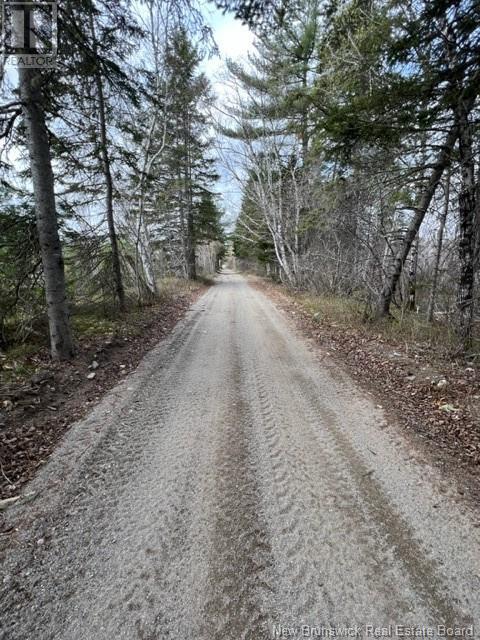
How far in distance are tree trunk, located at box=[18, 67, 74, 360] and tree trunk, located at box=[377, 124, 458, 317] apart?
6.04 m

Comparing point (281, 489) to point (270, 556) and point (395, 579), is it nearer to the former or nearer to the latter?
point (270, 556)

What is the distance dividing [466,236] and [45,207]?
→ 6307 millimetres

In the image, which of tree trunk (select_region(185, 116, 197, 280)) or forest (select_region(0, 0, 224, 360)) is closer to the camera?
forest (select_region(0, 0, 224, 360))

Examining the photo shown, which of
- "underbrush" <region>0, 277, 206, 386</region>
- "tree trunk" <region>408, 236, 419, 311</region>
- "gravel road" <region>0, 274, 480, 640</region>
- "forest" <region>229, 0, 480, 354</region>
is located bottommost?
"gravel road" <region>0, 274, 480, 640</region>

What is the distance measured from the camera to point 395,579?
159 centimetres

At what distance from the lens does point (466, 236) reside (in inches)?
175

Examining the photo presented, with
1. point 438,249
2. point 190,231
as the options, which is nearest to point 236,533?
point 438,249

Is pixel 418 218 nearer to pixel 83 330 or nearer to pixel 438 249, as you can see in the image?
pixel 438 249

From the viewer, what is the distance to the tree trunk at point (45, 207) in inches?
149

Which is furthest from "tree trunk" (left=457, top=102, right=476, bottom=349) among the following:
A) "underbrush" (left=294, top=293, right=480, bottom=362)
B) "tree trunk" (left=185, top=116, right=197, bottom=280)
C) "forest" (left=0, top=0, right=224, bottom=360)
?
"tree trunk" (left=185, top=116, right=197, bottom=280)

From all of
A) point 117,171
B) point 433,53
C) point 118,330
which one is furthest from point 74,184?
point 433,53

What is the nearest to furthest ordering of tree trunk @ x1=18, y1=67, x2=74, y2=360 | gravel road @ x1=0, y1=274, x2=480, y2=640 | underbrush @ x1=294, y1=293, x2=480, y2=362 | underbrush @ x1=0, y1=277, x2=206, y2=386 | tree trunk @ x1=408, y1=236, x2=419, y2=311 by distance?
gravel road @ x1=0, y1=274, x2=480, y2=640 < tree trunk @ x1=18, y1=67, x2=74, y2=360 < underbrush @ x1=0, y1=277, x2=206, y2=386 < underbrush @ x1=294, y1=293, x2=480, y2=362 < tree trunk @ x1=408, y1=236, x2=419, y2=311

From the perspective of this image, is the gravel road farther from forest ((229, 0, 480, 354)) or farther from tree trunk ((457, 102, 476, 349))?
forest ((229, 0, 480, 354))

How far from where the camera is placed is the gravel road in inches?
56.6
